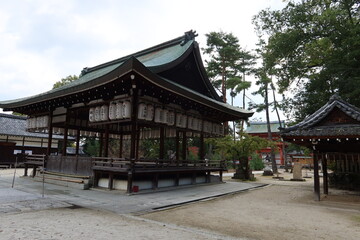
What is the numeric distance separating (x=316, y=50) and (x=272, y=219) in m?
15.5

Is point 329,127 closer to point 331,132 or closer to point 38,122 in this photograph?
point 331,132

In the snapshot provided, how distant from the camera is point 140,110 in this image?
38.5 feet

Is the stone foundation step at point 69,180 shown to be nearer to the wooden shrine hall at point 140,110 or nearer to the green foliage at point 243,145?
the wooden shrine hall at point 140,110

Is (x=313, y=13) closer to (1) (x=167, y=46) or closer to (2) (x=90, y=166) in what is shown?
(1) (x=167, y=46)

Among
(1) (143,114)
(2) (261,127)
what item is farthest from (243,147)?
(2) (261,127)

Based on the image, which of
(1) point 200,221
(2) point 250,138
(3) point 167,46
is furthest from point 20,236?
(2) point 250,138

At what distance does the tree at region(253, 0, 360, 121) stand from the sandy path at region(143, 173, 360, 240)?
8.71m

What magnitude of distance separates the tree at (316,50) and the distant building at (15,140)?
A: 30.2 meters

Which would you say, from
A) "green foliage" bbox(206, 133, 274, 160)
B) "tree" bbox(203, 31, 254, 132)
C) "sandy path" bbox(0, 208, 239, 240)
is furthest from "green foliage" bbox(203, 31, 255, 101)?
"sandy path" bbox(0, 208, 239, 240)

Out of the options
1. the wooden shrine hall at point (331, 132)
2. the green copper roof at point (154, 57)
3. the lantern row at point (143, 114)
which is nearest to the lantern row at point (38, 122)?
the green copper roof at point (154, 57)

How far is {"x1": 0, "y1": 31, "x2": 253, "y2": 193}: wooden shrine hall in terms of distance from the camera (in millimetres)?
11602

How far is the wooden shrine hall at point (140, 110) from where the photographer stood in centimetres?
1160

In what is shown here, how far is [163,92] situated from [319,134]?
7662 millimetres

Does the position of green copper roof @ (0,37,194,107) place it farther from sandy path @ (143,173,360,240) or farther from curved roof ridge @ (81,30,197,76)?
sandy path @ (143,173,360,240)
